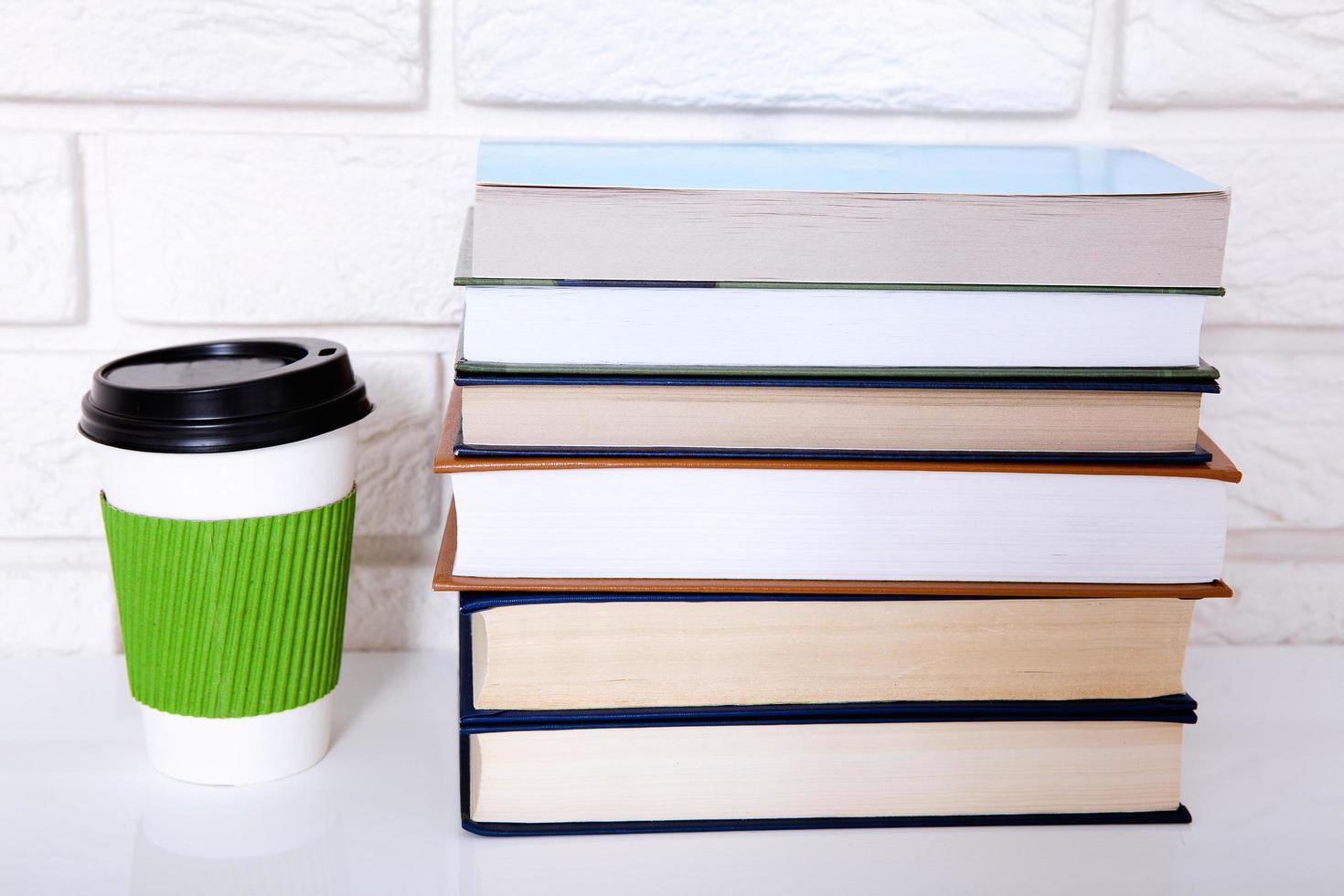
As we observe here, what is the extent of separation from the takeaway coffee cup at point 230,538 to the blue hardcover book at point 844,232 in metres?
0.13

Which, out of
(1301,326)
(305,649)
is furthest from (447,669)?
(1301,326)

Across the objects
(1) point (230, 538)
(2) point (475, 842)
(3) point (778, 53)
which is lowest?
(2) point (475, 842)

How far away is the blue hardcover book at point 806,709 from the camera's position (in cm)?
54

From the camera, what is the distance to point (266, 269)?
2.37 feet

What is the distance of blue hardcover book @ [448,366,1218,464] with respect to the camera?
0.52 metres

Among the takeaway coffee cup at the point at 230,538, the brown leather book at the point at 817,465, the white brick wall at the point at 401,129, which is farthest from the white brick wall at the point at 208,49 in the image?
the brown leather book at the point at 817,465

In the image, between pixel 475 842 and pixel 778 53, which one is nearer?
pixel 475 842

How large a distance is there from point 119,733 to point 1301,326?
2.43 ft

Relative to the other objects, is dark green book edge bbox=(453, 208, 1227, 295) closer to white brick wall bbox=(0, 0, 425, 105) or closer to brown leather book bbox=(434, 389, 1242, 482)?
brown leather book bbox=(434, 389, 1242, 482)

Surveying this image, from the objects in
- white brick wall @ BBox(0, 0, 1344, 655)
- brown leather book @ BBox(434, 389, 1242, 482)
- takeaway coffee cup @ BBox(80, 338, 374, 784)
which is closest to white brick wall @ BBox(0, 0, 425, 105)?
white brick wall @ BBox(0, 0, 1344, 655)

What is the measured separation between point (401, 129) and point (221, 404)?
25cm

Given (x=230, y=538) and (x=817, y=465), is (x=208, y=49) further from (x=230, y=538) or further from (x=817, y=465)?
(x=817, y=465)

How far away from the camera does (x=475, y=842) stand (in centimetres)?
55

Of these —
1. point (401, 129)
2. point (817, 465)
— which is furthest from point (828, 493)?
point (401, 129)
